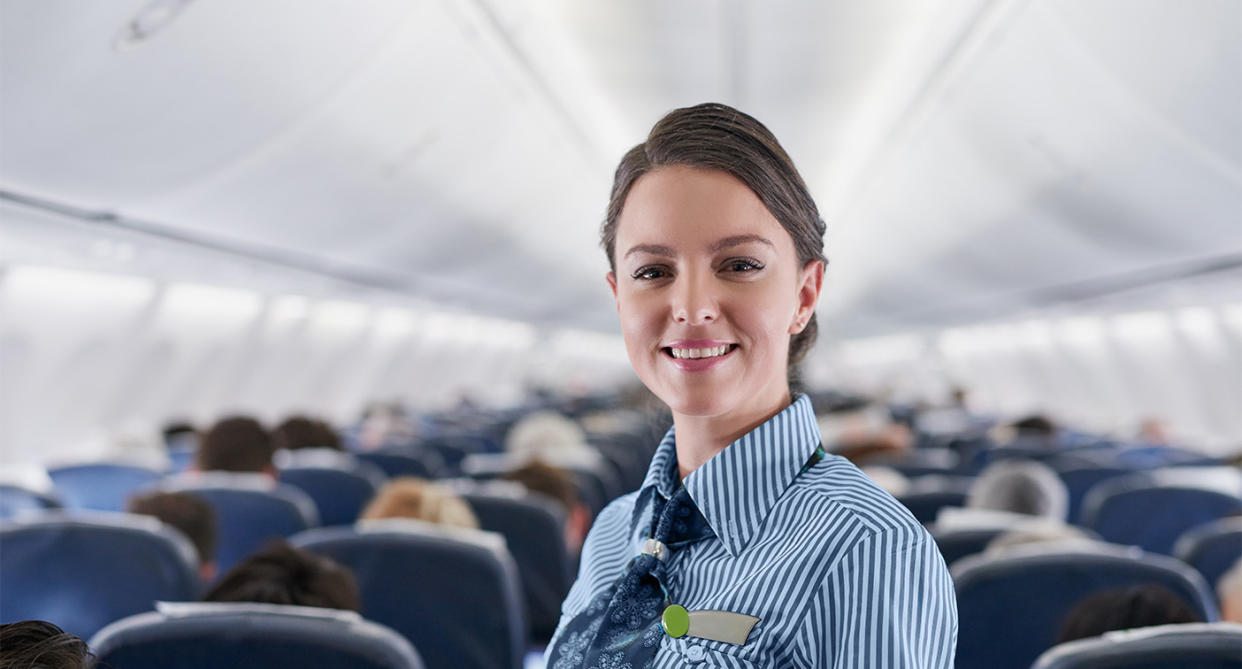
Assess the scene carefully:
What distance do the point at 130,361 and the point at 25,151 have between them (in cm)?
709

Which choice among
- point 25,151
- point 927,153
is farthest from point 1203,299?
point 25,151

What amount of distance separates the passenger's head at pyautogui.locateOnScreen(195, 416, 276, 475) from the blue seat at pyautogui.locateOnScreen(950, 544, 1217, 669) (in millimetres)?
4096

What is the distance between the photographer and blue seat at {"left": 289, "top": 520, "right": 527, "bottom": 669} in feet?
11.2

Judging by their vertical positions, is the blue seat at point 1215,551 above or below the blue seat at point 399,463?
below

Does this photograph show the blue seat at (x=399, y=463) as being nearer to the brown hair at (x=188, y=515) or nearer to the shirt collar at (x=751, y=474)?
the brown hair at (x=188, y=515)

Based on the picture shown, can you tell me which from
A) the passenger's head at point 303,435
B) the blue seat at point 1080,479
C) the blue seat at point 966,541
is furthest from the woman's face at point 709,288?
the passenger's head at point 303,435

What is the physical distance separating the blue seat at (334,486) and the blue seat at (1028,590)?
3.62 meters

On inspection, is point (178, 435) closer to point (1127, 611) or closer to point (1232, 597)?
point (1232, 597)

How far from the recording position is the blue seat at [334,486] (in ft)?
19.5

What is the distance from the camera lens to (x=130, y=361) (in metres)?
10.9

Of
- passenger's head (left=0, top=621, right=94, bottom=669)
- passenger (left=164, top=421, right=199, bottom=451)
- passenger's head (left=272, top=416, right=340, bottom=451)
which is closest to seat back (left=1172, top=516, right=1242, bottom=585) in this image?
passenger's head (left=0, top=621, right=94, bottom=669)

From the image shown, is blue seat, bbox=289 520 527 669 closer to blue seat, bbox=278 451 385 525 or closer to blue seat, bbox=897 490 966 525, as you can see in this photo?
blue seat, bbox=897 490 966 525

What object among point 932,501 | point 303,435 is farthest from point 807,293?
point 303,435

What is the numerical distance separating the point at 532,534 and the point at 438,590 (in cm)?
173
